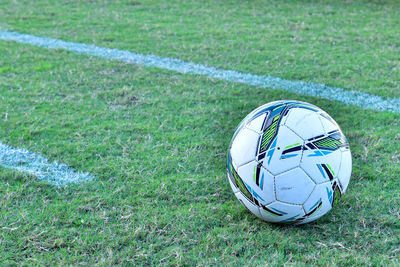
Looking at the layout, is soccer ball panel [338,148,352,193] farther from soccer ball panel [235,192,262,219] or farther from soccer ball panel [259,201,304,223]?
soccer ball panel [235,192,262,219]

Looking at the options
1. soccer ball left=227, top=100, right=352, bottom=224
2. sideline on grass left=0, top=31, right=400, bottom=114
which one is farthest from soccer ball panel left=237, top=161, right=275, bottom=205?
sideline on grass left=0, top=31, right=400, bottom=114

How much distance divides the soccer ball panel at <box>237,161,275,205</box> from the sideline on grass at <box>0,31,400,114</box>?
2259 mm

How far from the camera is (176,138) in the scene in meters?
3.88

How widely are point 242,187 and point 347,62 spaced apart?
341cm

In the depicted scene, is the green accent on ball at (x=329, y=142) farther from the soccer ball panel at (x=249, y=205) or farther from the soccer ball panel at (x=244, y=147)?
the soccer ball panel at (x=249, y=205)

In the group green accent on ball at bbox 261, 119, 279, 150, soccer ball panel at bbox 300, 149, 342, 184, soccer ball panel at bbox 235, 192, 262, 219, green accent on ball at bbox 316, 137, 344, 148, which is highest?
green accent on ball at bbox 261, 119, 279, 150

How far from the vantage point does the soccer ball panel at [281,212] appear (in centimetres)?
260

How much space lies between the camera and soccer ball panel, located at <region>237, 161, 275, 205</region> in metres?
2.58

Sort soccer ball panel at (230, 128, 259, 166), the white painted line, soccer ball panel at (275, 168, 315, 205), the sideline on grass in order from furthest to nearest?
the sideline on grass, the white painted line, soccer ball panel at (230, 128, 259, 166), soccer ball panel at (275, 168, 315, 205)

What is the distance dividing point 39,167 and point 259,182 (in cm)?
181

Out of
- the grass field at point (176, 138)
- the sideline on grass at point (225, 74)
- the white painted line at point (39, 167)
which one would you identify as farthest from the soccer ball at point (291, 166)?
the sideline on grass at point (225, 74)

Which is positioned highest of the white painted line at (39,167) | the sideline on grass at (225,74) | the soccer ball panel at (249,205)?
the sideline on grass at (225,74)

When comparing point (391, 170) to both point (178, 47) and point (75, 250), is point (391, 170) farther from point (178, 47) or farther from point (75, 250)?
point (178, 47)

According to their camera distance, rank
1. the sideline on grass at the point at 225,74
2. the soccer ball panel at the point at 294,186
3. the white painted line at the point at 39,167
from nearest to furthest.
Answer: the soccer ball panel at the point at 294,186, the white painted line at the point at 39,167, the sideline on grass at the point at 225,74
